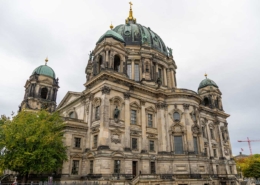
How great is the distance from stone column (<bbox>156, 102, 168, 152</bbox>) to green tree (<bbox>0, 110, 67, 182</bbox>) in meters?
13.7

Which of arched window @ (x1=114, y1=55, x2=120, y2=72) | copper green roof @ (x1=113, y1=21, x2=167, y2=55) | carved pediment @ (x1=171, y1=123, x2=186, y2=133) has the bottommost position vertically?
carved pediment @ (x1=171, y1=123, x2=186, y2=133)

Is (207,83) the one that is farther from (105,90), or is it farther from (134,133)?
(105,90)

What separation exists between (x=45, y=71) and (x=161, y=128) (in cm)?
2962

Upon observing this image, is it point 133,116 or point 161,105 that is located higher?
point 161,105

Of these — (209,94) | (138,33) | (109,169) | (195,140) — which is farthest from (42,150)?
(209,94)

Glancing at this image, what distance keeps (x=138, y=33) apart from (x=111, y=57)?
56.2 ft

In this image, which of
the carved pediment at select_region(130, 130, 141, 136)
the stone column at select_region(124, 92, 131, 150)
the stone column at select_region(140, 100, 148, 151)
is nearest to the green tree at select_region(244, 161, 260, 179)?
the stone column at select_region(140, 100, 148, 151)

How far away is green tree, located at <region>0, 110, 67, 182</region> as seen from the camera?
70.4 feet

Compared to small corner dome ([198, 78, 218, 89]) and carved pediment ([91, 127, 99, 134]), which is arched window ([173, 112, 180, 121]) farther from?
small corner dome ([198, 78, 218, 89])

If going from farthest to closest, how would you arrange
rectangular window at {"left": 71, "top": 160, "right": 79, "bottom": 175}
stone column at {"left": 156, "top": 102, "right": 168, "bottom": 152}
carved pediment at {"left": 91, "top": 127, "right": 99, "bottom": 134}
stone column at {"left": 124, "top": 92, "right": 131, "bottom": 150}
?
stone column at {"left": 156, "top": 102, "right": 168, "bottom": 152}
stone column at {"left": 124, "top": 92, "right": 131, "bottom": 150}
carved pediment at {"left": 91, "top": 127, "right": 99, "bottom": 134}
rectangular window at {"left": 71, "top": 160, "right": 79, "bottom": 175}

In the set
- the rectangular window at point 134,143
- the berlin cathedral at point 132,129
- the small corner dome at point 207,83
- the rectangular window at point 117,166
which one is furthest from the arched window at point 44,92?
the small corner dome at point 207,83

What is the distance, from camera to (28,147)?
2211 centimetres

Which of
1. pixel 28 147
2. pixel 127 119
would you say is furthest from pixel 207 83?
pixel 28 147

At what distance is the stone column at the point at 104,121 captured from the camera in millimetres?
24531
